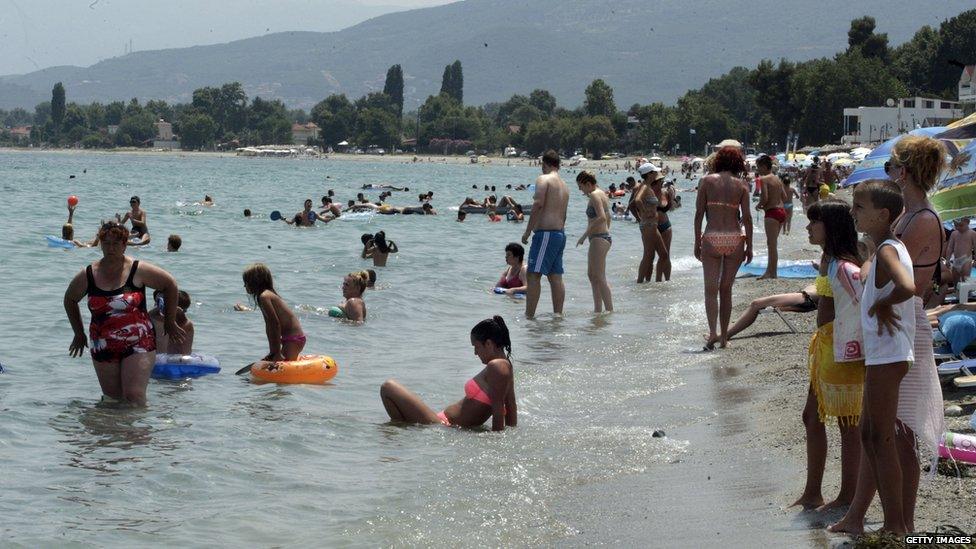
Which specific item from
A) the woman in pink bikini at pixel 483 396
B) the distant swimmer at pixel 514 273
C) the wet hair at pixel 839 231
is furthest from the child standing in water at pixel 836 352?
the distant swimmer at pixel 514 273

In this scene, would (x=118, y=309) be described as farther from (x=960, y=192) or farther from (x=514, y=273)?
(x=514, y=273)

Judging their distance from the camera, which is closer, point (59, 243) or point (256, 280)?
point (256, 280)

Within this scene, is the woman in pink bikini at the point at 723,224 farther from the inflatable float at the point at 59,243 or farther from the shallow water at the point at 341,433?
the inflatable float at the point at 59,243

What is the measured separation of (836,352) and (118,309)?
4730 millimetres

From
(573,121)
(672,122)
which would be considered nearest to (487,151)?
(573,121)

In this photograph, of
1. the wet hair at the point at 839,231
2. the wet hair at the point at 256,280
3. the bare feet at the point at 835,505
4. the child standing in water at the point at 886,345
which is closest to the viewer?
the child standing in water at the point at 886,345

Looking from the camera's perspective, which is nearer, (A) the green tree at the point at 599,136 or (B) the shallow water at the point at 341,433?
(B) the shallow water at the point at 341,433

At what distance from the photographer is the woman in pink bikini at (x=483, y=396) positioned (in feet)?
25.1

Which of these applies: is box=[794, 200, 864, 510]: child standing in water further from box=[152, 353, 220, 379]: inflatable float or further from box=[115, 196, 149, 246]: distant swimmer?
box=[115, 196, 149, 246]: distant swimmer

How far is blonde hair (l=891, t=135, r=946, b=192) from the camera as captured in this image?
4820 mm

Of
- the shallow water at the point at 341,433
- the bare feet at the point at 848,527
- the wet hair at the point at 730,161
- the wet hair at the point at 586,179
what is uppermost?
the wet hair at the point at 730,161

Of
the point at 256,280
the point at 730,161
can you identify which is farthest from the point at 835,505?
the point at 256,280

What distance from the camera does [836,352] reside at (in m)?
4.84

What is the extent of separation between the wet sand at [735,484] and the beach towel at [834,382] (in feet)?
1.49
